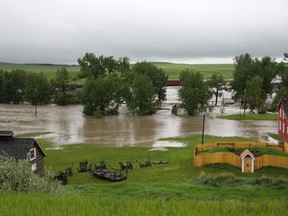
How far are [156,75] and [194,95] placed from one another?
25696mm

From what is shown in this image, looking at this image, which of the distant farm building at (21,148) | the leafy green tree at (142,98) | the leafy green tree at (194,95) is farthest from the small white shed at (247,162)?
the leafy green tree at (142,98)

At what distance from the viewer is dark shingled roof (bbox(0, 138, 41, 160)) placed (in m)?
33.5

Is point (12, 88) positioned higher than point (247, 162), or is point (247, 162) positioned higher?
point (12, 88)

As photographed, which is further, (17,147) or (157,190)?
(17,147)

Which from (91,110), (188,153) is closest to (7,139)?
(188,153)

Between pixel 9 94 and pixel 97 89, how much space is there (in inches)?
1568

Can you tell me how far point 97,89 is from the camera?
332 feet

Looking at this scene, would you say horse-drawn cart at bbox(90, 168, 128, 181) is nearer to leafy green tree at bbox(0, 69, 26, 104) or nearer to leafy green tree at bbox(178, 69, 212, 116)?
leafy green tree at bbox(178, 69, 212, 116)

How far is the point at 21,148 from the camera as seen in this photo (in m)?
34.0

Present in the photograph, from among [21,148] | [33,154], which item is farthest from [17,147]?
[33,154]

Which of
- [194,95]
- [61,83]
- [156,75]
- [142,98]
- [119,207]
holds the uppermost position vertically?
[156,75]

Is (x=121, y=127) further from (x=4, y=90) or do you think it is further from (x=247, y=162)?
(x=4, y=90)

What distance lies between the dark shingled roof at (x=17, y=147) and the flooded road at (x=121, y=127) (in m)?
24.2

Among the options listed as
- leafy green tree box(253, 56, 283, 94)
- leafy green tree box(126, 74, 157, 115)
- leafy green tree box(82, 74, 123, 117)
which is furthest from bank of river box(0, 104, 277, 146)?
leafy green tree box(253, 56, 283, 94)
